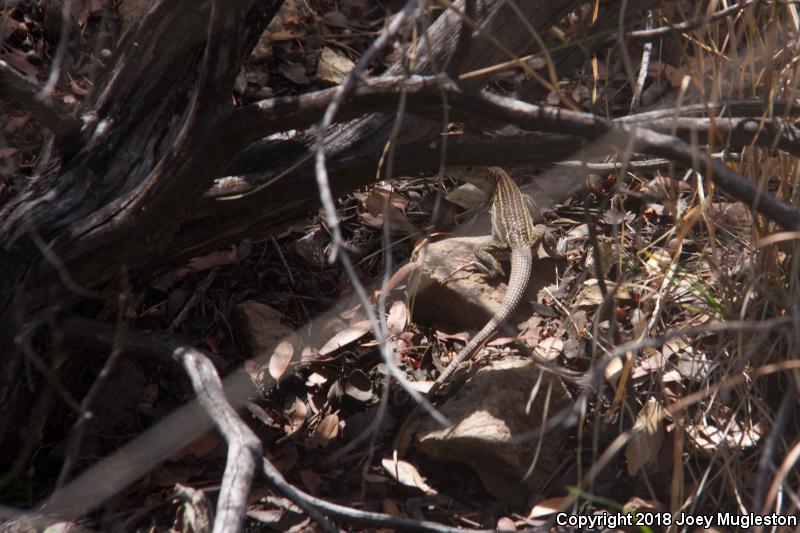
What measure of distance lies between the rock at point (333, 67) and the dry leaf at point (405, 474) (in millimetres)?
2534

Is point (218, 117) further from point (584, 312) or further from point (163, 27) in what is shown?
point (584, 312)

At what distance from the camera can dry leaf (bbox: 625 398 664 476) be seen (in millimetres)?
2742

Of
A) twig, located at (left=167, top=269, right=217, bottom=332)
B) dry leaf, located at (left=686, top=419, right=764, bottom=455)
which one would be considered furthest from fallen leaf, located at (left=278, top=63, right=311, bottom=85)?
dry leaf, located at (left=686, top=419, right=764, bottom=455)

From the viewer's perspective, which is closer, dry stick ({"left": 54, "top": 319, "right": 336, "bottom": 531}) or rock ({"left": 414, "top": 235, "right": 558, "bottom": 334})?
dry stick ({"left": 54, "top": 319, "right": 336, "bottom": 531})

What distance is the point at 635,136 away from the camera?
1836mm

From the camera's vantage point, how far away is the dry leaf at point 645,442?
2742 millimetres

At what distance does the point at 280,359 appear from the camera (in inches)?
131

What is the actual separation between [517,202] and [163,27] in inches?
80.3

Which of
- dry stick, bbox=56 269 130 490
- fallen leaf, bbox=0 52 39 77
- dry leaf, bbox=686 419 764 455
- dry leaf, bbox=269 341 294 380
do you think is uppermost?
fallen leaf, bbox=0 52 39 77

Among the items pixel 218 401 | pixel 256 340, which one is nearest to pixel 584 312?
pixel 256 340

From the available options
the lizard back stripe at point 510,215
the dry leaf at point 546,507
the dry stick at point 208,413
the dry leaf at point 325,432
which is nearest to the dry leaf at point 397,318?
the dry leaf at point 325,432

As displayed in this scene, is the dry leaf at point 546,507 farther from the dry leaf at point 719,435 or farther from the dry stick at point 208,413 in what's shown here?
the dry stick at point 208,413

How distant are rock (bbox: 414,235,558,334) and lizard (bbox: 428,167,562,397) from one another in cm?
8

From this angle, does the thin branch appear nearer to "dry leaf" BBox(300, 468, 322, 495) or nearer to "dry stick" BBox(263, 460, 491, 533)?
"dry stick" BBox(263, 460, 491, 533)
